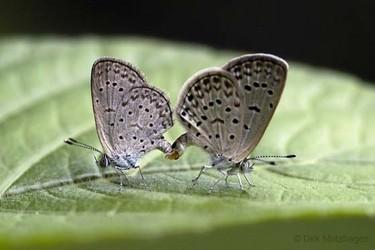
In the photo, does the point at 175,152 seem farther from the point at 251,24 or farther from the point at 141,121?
the point at 251,24

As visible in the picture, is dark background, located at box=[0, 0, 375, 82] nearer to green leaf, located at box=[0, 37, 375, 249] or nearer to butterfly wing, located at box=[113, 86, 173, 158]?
green leaf, located at box=[0, 37, 375, 249]

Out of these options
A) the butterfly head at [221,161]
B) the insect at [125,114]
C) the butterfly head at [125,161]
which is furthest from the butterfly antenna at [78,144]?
the butterfly head at [221,161]

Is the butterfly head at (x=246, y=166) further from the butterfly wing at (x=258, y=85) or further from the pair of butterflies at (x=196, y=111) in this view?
the butterfly wing at (x=258, y=85)

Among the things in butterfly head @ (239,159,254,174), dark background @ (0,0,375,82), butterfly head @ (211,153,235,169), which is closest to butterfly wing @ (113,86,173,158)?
butterfly head @ (211,153,235,169)

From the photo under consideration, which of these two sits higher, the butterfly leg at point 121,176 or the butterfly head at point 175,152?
the butterfly head at point 175,152

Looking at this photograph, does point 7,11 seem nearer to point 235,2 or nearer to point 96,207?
point 235,2
